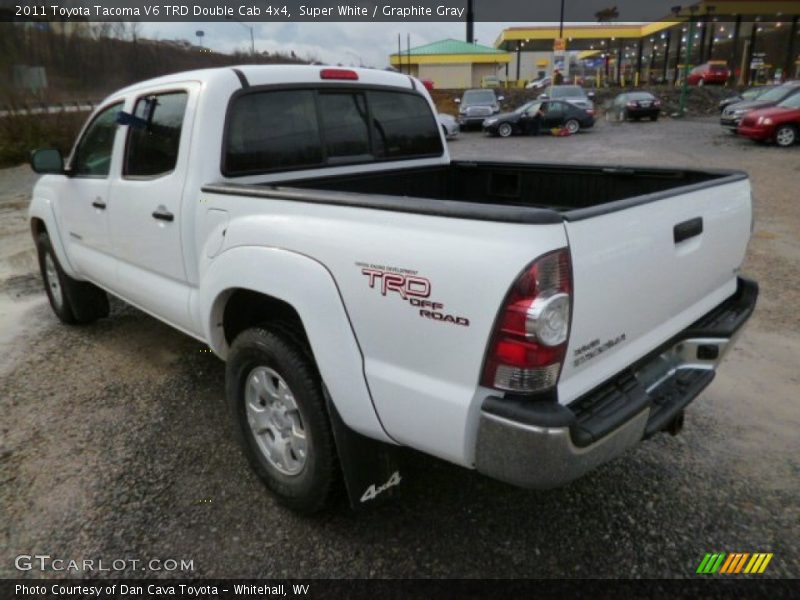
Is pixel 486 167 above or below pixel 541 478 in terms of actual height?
above

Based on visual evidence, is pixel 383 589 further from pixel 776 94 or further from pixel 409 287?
pixel 776 94

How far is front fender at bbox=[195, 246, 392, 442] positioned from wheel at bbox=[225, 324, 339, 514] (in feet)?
0.63

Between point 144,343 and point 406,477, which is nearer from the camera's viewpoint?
point 406,477

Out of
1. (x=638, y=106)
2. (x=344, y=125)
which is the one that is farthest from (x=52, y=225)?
(x=638, y=106)

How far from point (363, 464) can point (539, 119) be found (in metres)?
23.2

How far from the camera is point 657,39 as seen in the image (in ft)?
198

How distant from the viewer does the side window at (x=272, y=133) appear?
3.14 m

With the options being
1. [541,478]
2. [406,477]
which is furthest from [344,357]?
[406,477]

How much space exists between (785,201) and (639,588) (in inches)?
375

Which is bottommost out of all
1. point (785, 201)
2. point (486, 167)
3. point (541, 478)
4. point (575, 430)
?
point (785, 201)

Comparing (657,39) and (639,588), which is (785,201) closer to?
(639,588)

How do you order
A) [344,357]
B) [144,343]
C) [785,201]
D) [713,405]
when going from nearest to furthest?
[344,357]
[713,405]
[144,343]
[785,201]

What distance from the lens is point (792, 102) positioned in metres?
16.8

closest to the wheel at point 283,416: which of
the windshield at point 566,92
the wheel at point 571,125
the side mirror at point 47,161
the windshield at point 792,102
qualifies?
the side mirror at point 47,161
